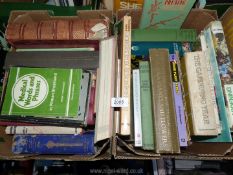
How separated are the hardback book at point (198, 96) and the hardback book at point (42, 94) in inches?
15.5

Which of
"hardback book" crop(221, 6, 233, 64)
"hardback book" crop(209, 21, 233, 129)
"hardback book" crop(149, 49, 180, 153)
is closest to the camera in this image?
"hardback book" crop(149, 49, 180, 153)

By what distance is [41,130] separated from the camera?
0.92 m

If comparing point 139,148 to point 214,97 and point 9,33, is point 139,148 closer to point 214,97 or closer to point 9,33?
point 214,97

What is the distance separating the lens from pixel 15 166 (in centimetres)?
122

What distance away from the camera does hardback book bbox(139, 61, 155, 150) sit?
32.6 inches

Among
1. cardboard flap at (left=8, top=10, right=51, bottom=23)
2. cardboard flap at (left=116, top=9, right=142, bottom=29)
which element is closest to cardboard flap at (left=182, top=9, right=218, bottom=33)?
cardboard flap at (left=116, top=9, right=142, bottom=29)

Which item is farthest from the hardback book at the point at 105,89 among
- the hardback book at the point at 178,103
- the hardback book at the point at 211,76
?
the hardback book at the point at 211,76

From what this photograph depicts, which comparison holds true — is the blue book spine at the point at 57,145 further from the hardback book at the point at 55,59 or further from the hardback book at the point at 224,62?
the hardback book at the point at 224,62

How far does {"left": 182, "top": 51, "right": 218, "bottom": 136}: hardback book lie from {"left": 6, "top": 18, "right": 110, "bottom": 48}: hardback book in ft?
1.15

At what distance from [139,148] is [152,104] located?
0.57 ft

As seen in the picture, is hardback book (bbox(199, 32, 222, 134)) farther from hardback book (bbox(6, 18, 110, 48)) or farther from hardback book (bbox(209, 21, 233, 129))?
hardback book (bbox(6, 18, 110, 48))

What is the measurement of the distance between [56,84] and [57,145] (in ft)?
0.73

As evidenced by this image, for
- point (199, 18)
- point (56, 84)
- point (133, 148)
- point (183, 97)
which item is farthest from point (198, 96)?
point (56, 84)

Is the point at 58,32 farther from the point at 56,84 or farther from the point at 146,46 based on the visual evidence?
the point at 146,46
